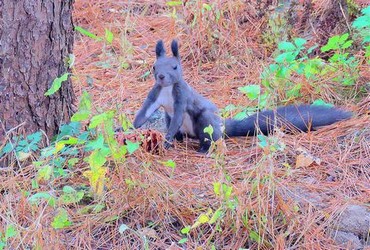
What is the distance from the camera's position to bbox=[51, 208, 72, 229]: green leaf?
9.57 ft

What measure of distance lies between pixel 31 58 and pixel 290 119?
1411mm

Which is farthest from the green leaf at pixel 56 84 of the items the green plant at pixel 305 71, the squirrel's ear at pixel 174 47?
the green plant at pixel 305 71

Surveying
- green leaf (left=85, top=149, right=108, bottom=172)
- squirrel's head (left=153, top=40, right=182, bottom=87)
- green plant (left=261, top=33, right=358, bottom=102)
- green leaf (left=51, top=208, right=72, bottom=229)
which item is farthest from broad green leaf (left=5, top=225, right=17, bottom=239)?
green plant (left=261, top=33, right=358, bottom=102)

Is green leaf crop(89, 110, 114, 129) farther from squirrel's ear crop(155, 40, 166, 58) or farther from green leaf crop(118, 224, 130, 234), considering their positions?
squirrel's ear crop(155, 40, 166, 58)

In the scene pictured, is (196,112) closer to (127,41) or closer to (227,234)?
(227,234)

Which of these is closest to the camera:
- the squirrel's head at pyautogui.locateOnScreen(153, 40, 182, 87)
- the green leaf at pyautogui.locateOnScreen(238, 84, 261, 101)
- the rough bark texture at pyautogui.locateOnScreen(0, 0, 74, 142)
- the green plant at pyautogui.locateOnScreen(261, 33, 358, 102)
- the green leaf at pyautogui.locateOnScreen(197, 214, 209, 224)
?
the green leaf at pyautogui.locateOnScreen(197, 214, 209, 224)

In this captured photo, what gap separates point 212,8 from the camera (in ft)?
17.2

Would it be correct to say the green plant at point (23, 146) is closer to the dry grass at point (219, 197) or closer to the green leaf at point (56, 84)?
the dry grass at point (219, 197)

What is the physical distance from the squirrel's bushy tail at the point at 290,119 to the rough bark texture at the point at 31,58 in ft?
3.26

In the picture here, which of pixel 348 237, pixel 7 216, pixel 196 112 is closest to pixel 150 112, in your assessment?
pixel 196 112

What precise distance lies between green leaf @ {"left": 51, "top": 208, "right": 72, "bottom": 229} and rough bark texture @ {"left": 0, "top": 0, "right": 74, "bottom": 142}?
64cm

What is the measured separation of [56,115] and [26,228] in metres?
0.82

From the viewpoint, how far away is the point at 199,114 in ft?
12.7

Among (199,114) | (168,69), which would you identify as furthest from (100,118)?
(199,114)
